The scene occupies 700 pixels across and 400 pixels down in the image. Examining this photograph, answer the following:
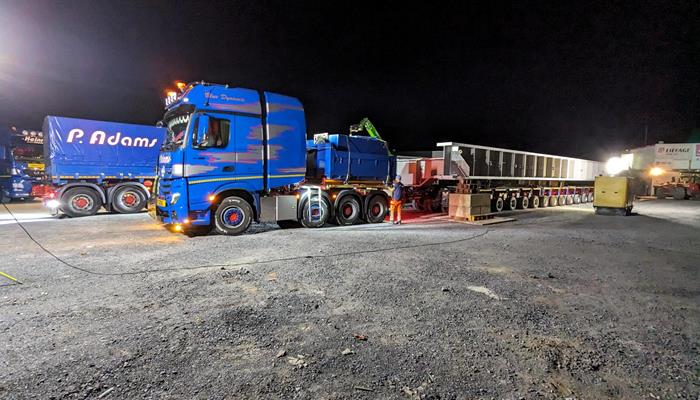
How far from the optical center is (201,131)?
873 centimetres

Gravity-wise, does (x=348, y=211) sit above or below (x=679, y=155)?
below

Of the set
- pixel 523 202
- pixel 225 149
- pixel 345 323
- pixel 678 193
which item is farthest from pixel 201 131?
pixel 678 193

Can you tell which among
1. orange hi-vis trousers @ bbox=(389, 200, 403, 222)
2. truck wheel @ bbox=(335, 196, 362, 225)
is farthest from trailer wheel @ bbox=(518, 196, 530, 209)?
truck wheel @ bbox=(335, 196, 362, 225)

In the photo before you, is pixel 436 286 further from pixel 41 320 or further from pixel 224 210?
pixel 224 210

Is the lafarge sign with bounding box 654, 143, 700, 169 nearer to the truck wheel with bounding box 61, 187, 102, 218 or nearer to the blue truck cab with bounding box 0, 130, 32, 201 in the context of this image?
the truck wheel with bounding box 61, 187, 102, 218

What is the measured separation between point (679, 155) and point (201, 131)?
4511cm

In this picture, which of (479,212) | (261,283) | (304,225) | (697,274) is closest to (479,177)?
(479,212)

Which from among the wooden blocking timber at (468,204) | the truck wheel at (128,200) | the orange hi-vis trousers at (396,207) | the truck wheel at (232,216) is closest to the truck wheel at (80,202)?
the truck wheel at (128,200)

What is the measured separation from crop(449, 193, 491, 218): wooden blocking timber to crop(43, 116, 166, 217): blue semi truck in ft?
42.0

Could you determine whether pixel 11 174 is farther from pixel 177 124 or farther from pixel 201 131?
pixel 201 131

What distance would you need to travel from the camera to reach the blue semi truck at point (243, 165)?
8828mm

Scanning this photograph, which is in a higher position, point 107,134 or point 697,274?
point 107,134

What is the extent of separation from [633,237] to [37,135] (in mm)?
26413

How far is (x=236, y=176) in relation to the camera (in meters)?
9.55
